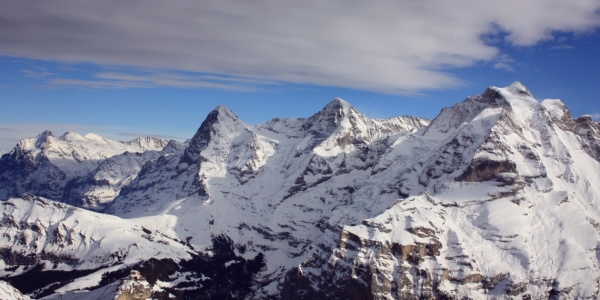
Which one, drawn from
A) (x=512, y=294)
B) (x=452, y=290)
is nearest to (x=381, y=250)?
(x=452, y=290)

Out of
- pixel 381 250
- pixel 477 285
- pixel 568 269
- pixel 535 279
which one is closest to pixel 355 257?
pixel 381 250

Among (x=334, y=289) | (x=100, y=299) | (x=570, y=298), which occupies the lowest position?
(x=100, y=299)

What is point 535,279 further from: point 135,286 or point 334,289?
point 135,286

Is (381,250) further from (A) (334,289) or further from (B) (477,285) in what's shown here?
(B) (477,285)

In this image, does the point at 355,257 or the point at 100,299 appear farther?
the point at 355,257

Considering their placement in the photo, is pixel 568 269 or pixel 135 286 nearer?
pixel 135 286

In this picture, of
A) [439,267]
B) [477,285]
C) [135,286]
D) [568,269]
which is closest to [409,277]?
[439,267]

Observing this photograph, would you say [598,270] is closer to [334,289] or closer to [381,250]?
[381,250]

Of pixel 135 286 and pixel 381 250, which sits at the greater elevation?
pixel 381 250

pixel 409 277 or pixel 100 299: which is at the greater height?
pixel 409 277
